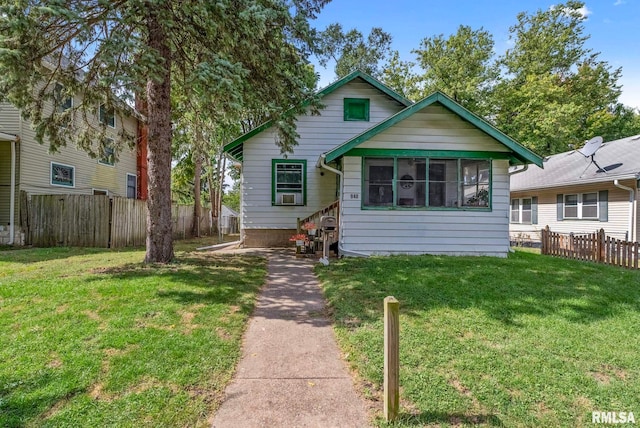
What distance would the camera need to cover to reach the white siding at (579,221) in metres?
13.2

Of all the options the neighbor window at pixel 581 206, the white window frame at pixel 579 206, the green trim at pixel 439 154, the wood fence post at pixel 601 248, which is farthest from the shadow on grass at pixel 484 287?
the neighbor window at pixel 581 206

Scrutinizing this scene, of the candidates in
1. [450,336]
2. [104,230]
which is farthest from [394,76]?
[450,336]

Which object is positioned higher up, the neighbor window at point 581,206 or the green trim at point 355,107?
the green trim at point 355,107

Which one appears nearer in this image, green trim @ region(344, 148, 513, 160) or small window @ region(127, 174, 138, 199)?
green trim @ region(344, 148, 513, 160)

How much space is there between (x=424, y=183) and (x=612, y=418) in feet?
23.5

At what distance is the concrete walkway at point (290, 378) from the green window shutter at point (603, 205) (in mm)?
15187

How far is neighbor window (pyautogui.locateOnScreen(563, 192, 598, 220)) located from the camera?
1463 cm

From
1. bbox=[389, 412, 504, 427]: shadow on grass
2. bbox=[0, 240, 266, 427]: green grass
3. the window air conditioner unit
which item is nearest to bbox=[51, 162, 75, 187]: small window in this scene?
bbox=[0, 240, 266, 427]: green grass

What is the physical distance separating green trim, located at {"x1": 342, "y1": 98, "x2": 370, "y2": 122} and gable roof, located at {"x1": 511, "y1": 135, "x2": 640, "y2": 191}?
1046 centimetres

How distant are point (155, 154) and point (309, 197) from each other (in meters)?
5.71

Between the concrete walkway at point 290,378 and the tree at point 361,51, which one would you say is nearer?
the concrete walkway at point 290,378

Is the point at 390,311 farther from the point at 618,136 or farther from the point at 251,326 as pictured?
the point at 618,136

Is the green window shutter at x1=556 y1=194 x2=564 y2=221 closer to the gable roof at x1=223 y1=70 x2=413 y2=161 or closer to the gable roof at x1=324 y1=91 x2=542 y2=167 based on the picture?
the gable roof at x1=324 y1=91 x2=542 y2=167

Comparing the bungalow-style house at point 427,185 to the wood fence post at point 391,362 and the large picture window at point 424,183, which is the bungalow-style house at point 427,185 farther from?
the wood fence post at point 391,362
